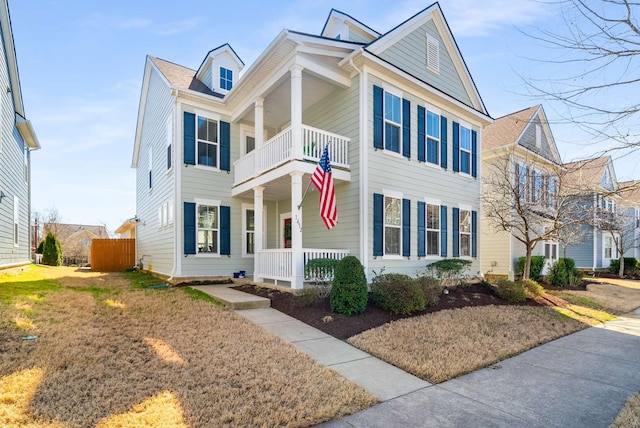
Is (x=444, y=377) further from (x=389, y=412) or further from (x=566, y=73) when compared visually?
(x=566, y=73)

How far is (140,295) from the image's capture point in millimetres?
9172

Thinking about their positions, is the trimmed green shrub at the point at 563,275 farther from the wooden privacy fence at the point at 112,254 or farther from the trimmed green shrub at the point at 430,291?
the wooden privacy fence at the point at 112,254

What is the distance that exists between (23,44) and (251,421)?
55.7 feet

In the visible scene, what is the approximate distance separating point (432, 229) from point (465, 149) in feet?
12.5

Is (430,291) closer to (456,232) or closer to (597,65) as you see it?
(456,232)

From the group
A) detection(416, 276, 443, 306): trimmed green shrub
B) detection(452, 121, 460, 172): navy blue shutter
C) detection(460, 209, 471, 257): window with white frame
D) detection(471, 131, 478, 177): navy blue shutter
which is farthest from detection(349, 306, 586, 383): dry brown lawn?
detection(471, 131, 478, 177): navy blue shutter

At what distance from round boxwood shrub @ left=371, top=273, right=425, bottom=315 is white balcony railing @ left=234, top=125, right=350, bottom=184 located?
11.8ft

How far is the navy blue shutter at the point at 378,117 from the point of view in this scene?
10203 mm

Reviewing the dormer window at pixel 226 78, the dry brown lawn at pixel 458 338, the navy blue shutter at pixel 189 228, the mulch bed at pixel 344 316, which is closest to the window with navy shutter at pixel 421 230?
the mulch bed at pixel 344 316

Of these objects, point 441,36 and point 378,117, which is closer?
point 378,117

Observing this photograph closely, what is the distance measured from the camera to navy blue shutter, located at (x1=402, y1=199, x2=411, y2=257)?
429 inches

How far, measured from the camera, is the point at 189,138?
11969 millimetres

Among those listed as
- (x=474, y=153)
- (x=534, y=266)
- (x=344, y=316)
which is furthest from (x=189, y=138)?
(x=534, y=266)

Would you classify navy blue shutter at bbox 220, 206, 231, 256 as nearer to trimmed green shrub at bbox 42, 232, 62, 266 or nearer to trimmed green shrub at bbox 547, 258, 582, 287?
trimmed green shrub at bbox 547, 258, 582, 287
